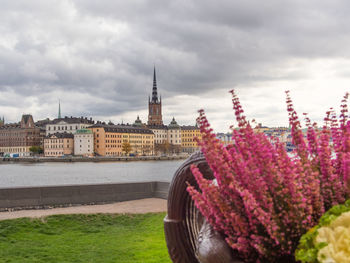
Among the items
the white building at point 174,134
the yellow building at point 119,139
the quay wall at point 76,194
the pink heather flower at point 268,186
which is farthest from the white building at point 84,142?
the pink heather flower at point 268,186

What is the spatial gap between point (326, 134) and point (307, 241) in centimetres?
61

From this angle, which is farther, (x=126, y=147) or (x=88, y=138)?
(x=126, y=147)

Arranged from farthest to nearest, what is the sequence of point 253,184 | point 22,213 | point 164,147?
1. point 164,147
2. point 22,213
3. point 253,184

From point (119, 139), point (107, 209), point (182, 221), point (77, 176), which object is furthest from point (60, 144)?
point (182, 221)

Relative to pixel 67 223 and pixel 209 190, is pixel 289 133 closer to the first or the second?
pixel 209 190

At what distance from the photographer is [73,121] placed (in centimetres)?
13800

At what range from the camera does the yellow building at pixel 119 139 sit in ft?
417

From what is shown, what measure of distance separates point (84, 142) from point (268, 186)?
12558 centimetres

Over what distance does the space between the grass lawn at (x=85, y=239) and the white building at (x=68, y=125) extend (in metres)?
128

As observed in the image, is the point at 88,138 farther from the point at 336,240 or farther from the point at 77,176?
the point at 336,240

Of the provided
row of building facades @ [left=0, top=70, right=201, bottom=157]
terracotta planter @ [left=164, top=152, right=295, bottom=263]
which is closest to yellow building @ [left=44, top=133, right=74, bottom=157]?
row of building facades @ [left=0, top=70, right=201, bottom=157]

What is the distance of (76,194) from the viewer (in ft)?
38.8

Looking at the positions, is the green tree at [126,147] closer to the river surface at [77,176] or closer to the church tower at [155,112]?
the church tower at [155,112]

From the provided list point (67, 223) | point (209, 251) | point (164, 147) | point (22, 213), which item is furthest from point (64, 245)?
point (164, 147)
